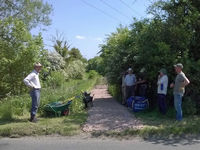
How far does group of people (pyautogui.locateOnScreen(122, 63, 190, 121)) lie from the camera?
7.68 meters

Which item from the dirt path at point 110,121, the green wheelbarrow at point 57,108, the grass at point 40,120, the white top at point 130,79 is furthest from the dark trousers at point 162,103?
the green wheelbarrow at point 57,108

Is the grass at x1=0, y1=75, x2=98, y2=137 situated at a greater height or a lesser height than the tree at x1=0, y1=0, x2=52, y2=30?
lesser

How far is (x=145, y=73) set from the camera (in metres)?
10.1

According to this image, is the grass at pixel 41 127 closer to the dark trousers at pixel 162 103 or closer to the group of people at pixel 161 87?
the group of people at pixel 161 87

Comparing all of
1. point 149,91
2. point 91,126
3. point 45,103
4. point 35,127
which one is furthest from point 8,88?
point 149,91

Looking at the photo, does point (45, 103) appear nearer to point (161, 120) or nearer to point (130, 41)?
point (161, 120)

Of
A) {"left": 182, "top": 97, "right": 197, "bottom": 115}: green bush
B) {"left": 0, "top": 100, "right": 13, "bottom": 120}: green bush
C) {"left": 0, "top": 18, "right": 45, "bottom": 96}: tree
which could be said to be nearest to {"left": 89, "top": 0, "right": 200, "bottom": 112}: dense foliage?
{"left": 182, "top": 97, "right": 197, "bottom": 115}: green bush

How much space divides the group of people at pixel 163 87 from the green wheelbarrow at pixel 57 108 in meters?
3.12

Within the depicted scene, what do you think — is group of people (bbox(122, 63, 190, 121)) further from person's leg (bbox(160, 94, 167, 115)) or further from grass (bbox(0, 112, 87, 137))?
grass (bbox(0, 112, 87, 137))

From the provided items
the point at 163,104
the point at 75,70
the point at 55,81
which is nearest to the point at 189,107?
the point at 163,104

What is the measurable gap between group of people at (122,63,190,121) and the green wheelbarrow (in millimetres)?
3121

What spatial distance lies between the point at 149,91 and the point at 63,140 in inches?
208

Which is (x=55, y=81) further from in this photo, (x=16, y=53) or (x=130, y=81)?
(x=130, y=81)

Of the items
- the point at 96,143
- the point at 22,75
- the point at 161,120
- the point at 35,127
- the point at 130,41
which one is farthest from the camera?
the point at 130,41
